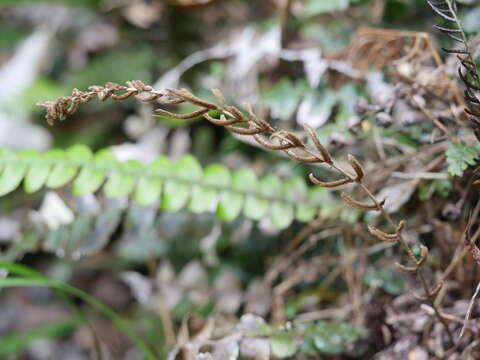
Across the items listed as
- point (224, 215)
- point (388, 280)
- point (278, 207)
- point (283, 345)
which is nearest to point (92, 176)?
point (224, 215)

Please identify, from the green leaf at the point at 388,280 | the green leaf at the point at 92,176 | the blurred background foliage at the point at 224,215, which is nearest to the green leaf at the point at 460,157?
the blurred background foliage at the point at 224,215

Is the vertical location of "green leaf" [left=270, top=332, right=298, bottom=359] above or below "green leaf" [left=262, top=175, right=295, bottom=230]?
below

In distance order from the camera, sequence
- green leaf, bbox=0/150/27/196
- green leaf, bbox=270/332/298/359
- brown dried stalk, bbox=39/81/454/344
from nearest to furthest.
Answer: brown dried stalk, bbox=39/81/454/344 < green leaf, bbox=270/332/298/359 < green leaf, bbox=0/150/27/196

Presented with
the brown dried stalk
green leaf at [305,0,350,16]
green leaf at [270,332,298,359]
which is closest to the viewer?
the brown dried stalk

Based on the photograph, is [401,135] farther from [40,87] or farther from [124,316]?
[40,87]

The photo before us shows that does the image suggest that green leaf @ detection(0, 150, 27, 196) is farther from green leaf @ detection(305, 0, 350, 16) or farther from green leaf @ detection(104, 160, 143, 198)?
green leaf @ detection(305, 0, 350, 16)

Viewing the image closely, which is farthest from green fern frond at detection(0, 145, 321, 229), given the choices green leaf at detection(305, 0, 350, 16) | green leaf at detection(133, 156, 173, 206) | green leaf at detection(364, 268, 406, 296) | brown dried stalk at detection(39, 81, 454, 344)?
green leaf at detection(305, 0, 350, 16)

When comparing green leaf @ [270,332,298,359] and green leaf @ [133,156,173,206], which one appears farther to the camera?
green leaf @ [133,156,173,206]

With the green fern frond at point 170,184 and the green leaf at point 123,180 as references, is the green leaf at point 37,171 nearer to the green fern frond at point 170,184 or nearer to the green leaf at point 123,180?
the green fern frond at point 170,184
